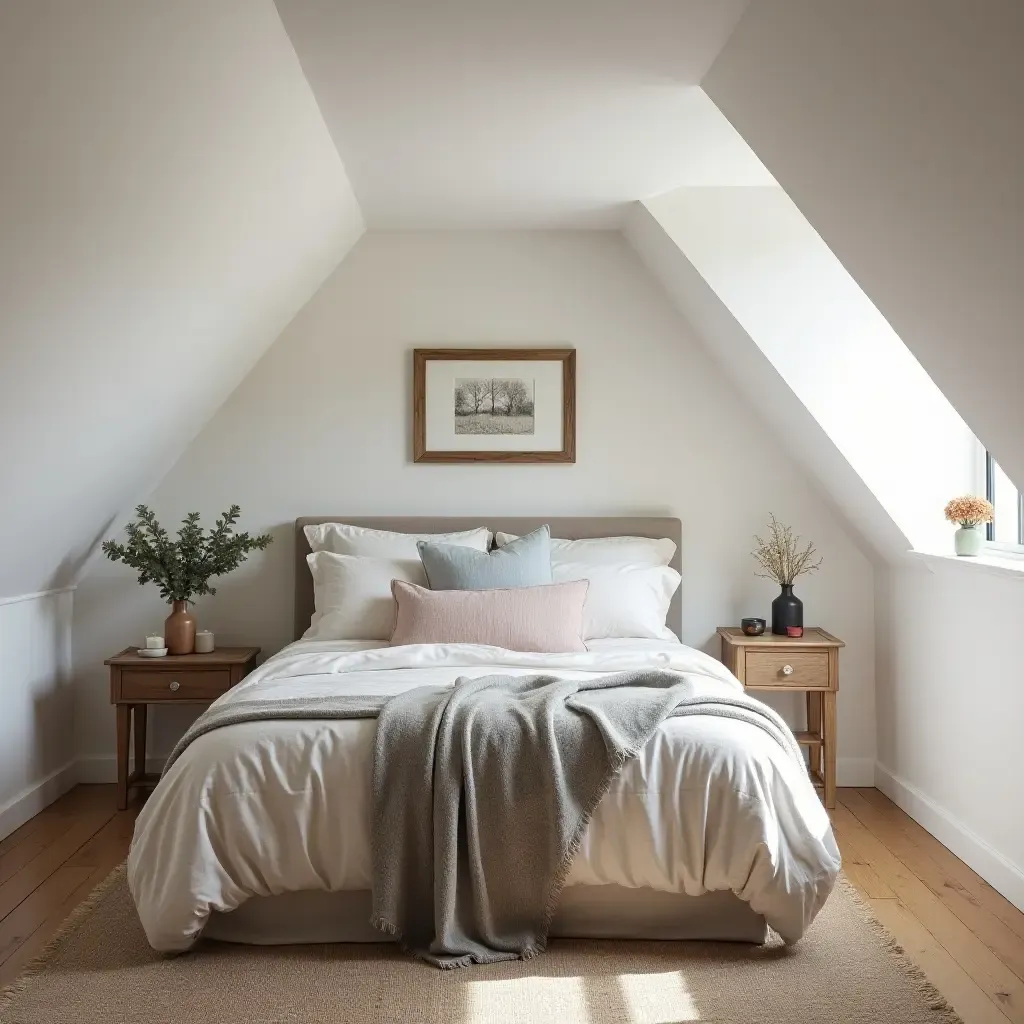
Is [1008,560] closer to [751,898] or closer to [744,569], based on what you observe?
[744,569]

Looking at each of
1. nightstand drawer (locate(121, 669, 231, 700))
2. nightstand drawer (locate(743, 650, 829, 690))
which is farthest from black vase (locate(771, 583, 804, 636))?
nightstand drawer (locate(121, 669, 231, 700))

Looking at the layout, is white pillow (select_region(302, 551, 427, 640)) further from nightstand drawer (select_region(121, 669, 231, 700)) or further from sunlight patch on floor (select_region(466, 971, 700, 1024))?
sunlight patch on floor (select_region(466, 971, 700, 1024))

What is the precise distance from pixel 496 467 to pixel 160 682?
1.62 meters

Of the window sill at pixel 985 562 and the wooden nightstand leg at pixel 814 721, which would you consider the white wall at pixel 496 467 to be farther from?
the window sill at pixel 985 562

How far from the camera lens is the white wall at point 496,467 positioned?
4.59m

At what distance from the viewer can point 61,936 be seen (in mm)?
2814

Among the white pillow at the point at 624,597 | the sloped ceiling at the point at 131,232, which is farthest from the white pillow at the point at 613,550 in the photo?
the sloped ceiling at the point at 131,232

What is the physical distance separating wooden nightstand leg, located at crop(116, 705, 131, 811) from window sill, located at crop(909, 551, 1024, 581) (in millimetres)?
2990

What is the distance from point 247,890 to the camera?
2.63 m

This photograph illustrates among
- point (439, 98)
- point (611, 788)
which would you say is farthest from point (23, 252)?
point (611, 788)

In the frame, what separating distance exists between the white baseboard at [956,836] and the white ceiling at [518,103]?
2330 millimetres

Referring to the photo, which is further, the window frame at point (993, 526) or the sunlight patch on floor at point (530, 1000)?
the window frame at point (993, 526)

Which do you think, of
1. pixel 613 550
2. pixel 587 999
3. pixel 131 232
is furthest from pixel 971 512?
pixel 131 232

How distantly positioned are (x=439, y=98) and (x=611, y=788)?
2.00m
